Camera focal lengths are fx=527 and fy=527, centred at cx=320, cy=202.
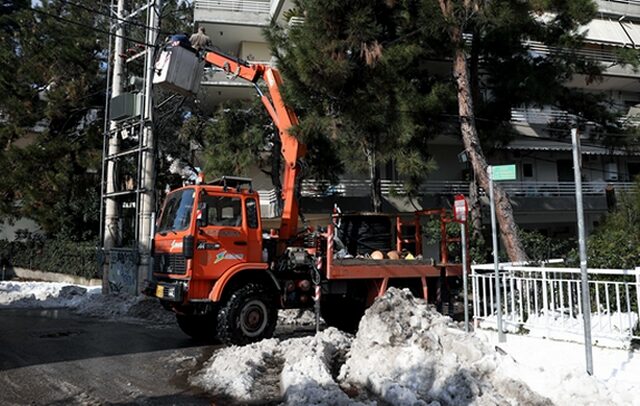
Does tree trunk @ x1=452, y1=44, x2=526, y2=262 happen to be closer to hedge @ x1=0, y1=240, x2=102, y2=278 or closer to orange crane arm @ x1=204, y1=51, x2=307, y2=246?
orange crane arm @ x1=204, y1=51, x2=307, y2=246

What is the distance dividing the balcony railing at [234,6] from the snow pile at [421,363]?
18182 mm

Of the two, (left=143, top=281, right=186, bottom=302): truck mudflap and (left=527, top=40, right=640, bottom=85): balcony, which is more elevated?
(left=527, top=40, right=640, bottom=85): balcony

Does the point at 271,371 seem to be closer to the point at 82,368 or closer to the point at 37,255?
the point at 82,368

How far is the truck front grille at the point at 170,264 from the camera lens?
8.78 meters

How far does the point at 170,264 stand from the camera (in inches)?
356

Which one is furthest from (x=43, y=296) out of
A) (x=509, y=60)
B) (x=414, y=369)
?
(x=509, y=60)

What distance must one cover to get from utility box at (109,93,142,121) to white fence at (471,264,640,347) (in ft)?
35.5

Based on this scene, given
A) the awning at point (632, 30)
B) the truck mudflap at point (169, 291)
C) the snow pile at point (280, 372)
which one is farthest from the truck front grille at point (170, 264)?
the awning at point (632, 30)

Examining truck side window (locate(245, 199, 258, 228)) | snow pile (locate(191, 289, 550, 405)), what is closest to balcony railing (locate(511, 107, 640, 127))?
truck side window (locate(245, 199, 258, 228))

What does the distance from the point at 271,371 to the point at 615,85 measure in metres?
24.7

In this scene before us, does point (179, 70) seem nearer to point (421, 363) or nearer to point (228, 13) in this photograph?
point (421, 363)

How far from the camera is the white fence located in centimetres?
657

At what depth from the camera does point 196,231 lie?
8703 millimetres

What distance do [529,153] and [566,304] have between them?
16.9 metres
